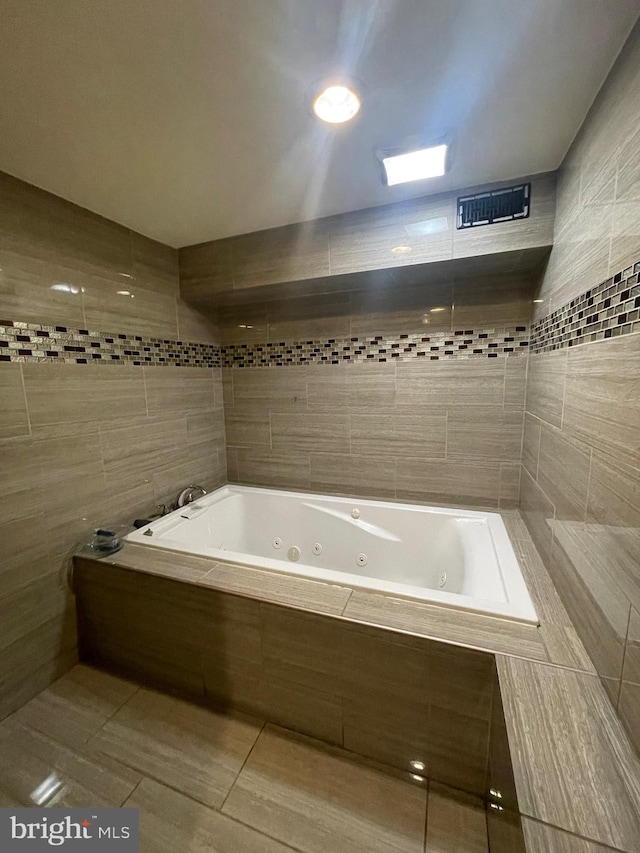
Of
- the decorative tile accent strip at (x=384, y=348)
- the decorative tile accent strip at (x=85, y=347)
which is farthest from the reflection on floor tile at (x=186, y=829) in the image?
the decorative tile accent strip at (x=384, y=348)

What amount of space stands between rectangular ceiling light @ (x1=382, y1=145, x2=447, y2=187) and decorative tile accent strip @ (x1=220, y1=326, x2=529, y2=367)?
79cm

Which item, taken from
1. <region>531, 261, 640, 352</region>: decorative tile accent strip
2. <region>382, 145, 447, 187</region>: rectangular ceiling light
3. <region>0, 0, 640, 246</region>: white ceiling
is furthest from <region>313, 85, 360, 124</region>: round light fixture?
<region>531, 261, 640, 352</region>: decorative tile accent strip

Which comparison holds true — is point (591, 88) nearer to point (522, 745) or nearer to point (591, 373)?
point (591, 373)

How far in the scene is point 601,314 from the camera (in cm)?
91

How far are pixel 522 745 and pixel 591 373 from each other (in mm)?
955

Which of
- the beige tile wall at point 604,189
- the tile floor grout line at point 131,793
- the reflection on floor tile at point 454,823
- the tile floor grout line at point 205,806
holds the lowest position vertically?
the reflection on floor tile at point 454,823

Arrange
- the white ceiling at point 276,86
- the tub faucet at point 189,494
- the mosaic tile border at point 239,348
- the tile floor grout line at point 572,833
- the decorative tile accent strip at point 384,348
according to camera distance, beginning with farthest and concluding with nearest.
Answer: the tub faucet at point 189,494 < the decorative tile accent strip at point 384,348 < the mosaic tile border at point 239,348 < the white ceiling at point 276,86 < the tile floor grout line at point 572,833

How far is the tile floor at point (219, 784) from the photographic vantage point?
0.96 metres

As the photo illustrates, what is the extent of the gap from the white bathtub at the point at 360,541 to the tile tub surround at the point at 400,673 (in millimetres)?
68

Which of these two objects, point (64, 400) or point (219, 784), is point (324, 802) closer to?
point (219, 784)

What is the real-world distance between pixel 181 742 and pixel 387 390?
1882 millimetres

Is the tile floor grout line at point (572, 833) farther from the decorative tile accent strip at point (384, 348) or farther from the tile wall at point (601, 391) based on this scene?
the decorative tile accent strip at point (384, 348)

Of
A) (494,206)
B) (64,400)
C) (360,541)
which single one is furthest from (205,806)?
(494,206)

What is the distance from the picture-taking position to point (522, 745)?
0.73m
